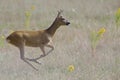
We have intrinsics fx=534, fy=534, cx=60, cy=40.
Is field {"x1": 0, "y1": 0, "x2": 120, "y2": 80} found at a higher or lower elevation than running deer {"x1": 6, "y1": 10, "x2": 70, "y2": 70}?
lower

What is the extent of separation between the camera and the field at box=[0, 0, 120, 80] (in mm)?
8547

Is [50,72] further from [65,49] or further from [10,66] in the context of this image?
[65,49]

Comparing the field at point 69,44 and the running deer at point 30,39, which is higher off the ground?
the running deer at point 30,39

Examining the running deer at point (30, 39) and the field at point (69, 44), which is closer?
the field at point (69, 44)

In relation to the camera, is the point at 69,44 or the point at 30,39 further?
the point at 69,44

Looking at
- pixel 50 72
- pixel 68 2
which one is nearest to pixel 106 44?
pixel 50 72

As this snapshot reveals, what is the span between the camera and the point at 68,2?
55.8 ft

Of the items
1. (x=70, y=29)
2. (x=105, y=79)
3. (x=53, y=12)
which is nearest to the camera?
(x=105, y=79)

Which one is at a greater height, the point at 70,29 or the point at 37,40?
the point at 37,40

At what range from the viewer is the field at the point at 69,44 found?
8.55 metres

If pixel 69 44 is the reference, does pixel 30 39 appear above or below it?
above

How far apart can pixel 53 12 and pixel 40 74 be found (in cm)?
697

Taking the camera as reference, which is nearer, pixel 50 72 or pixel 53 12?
pixel 50 72

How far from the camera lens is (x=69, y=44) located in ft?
36.7
